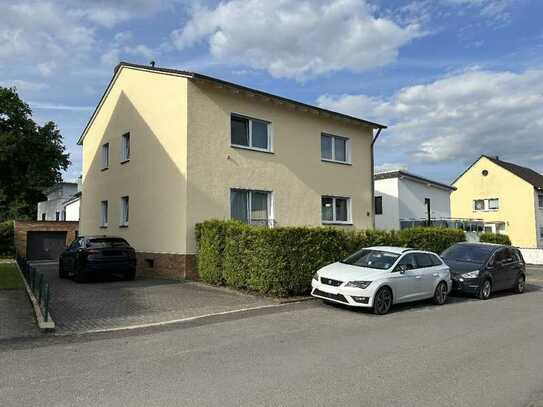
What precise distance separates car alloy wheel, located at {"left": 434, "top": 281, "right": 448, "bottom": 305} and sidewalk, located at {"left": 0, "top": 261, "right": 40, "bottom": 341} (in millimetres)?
9175

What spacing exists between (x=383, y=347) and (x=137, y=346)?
375 cm

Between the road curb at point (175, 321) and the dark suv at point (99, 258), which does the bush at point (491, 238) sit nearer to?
the road curb at point (175, 321)

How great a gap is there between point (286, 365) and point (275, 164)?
40.9 feet

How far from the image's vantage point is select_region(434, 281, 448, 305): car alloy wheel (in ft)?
40.8

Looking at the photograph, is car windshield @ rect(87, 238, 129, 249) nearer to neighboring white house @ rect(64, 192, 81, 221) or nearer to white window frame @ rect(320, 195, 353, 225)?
white window frame @ rect(320, 195, 353, 225)

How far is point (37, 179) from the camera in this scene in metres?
35.1

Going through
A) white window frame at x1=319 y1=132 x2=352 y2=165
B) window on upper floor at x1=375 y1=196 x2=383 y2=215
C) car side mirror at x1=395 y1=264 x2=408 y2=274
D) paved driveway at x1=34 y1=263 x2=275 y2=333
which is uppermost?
white window frame at x1=319 y1=132 x2=352 y2=165

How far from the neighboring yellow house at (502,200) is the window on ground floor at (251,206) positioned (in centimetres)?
3135

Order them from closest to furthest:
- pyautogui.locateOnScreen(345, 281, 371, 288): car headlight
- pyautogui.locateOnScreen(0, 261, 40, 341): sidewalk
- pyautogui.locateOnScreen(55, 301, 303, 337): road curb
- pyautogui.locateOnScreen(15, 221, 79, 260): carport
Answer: pyautogui.locateOnScreen(0, 261, 40, 341): sidewalk → pyautogui.locateOnScreen(55, 301, 303, 337): road curb → pyautogui.locateOnScreen(345, 281, 371, 288): car headlight → pyautogui.locateOnScreen(15, 221, 79, 260): carport

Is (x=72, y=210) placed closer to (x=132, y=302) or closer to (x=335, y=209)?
(x=335, y=209)

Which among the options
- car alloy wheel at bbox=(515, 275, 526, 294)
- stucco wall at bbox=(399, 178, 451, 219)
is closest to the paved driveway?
car alloy wheel at bbox=(515, 275, 526, 294)

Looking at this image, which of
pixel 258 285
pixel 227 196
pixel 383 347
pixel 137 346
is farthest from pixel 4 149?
pixel 383 347

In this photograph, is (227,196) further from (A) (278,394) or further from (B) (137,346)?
(A) (278,394)

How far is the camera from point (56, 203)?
4350cm
